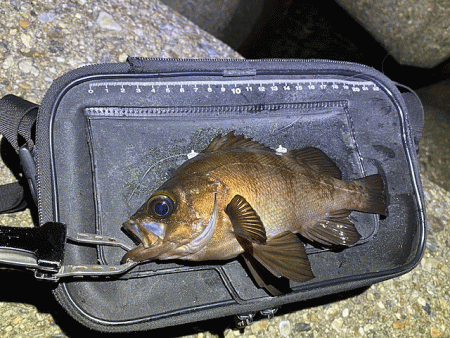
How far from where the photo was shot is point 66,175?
1582mm

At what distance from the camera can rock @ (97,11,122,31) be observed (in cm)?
252

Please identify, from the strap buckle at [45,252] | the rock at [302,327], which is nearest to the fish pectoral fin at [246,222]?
the strap buckle at [45,252]

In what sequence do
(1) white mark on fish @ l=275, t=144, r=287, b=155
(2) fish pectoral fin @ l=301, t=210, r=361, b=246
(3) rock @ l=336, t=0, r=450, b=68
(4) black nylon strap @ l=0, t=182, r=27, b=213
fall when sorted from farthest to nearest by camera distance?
(3) rock @ l=336, t=0, r=450, b=68 → (4) black nylon strap @ l=0, t=182, r=27, b=213 → (1) white mark on fish @ l=275, t=144, r=287, b=155 → (2) fish pectoral fin @ l=301, t=210, r=361, b=246

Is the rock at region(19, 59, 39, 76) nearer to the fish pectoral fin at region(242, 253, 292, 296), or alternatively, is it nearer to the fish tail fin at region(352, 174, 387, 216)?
the fish pectoral fin at region(242, 253, 292, 296)

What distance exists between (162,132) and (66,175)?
383 mm

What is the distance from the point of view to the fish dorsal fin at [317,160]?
180 centimetres

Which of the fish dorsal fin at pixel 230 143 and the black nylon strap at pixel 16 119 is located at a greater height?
the fish dorsal fin at pixel 230 143

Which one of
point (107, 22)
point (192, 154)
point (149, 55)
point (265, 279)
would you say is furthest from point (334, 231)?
point (107, 22)

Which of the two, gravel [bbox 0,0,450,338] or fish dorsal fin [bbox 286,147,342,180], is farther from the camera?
gravel [bbox 0,0,450,338]

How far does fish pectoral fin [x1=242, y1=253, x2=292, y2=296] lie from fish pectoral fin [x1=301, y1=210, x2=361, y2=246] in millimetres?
200

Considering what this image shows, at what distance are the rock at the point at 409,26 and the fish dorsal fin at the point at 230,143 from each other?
5.73 ft

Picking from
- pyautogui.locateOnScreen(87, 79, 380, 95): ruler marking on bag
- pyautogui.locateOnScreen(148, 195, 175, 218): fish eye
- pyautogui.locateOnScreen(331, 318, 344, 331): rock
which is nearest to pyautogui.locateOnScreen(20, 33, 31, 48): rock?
pyautogui.locateOnScreen(87, 79, 380, 95): ruler marking on bag

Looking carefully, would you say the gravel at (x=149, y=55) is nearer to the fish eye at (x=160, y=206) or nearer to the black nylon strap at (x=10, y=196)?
the black nylon strap at (x=10, y=196)

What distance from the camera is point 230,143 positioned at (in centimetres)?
171
